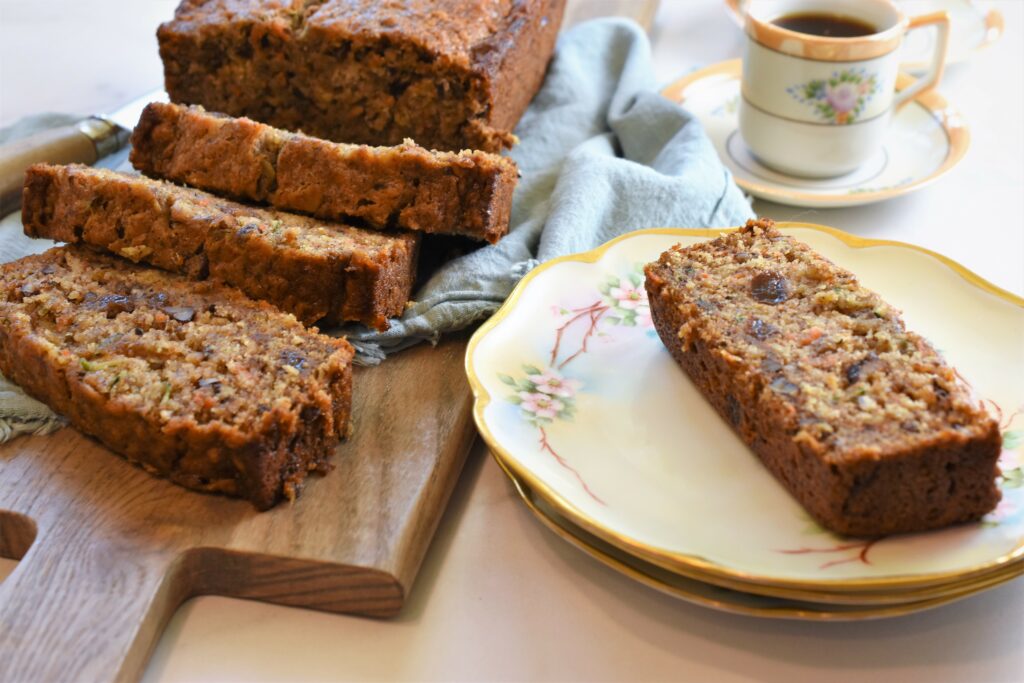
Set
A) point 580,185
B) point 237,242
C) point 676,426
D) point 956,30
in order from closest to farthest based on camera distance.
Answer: point 676,426, point 237,242, point 580,185, point 956,30

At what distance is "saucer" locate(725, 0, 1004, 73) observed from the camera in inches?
149

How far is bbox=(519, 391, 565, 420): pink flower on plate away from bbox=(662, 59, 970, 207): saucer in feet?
4.38

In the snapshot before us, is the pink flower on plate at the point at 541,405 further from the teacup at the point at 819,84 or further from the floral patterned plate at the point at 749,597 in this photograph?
the teacup at the point at 819,84

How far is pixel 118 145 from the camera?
3246 millimetres

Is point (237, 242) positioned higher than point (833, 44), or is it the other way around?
point (833, 44)

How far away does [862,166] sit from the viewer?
330cm

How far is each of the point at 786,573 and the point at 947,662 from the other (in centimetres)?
38

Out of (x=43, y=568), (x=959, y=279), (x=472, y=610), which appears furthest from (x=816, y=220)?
(x=43, y=568)

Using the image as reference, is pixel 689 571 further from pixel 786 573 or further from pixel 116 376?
pixel 116 376

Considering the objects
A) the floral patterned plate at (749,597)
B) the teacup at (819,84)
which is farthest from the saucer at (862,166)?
the floral patterned plate at (749,597)

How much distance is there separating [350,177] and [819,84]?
146 cm

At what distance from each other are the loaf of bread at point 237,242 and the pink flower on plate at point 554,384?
18.2 inches

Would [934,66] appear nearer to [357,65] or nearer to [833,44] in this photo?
[833,44]

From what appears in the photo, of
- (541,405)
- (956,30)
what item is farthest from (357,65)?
(956,30)
